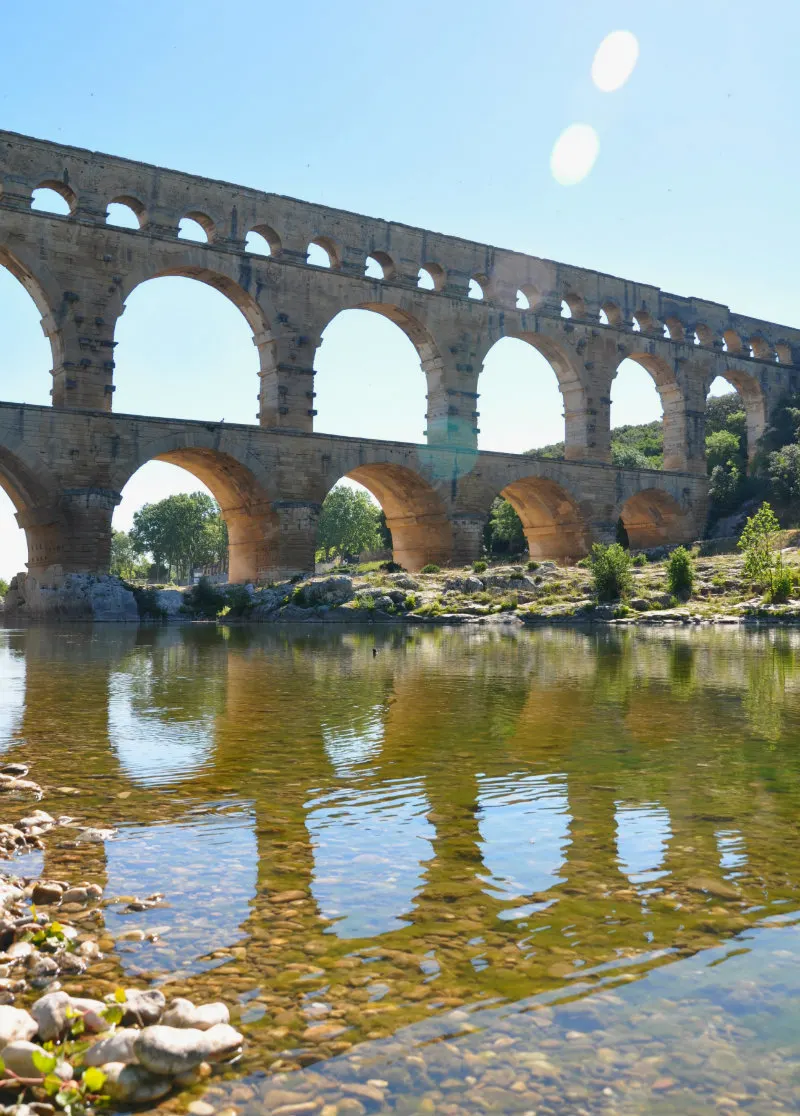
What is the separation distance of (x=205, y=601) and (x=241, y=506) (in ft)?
16.3

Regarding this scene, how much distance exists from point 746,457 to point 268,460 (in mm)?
27030

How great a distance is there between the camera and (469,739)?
22.3 feet

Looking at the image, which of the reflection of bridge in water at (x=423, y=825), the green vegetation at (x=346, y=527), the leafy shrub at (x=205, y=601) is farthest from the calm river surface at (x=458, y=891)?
the green vegetation at (x=346, y=527)

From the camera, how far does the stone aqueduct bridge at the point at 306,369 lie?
91.1ft

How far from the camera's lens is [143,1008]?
2504 millimetres

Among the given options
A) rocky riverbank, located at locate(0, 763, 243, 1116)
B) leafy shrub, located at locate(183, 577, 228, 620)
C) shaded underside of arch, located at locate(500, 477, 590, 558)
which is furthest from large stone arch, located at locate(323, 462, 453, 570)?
rocky riverbank, located at locate(0, 763, 243, 1116)

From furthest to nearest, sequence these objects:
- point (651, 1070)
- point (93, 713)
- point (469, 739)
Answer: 1. point (93, 713)
2. point (469, 739)
3. point (651, 1070)

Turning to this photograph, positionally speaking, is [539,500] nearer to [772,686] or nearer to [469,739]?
[772,686]

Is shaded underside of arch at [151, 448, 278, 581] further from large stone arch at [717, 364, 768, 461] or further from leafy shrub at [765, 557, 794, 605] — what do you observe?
large stone arch at [717, 364, 768, 461]

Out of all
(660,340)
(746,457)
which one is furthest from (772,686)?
(746,457)

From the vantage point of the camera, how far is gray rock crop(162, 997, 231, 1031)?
2.44m

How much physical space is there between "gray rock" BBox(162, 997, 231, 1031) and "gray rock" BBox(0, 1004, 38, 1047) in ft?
1.05

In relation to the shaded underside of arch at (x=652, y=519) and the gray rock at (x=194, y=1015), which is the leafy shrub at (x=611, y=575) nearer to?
the shaded underside of arch at (x=652, y=519)

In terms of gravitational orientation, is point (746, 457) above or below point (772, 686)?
above
